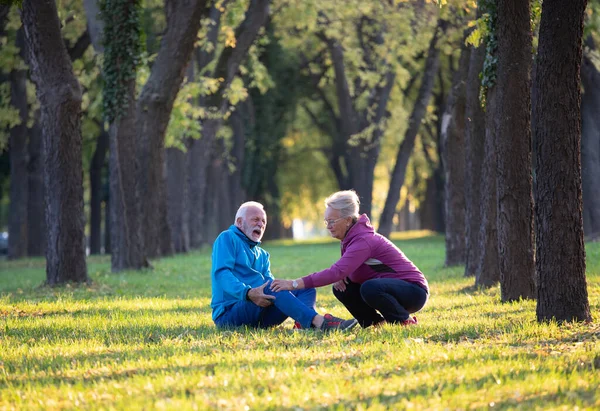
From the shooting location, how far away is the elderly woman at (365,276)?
9203 millimetres

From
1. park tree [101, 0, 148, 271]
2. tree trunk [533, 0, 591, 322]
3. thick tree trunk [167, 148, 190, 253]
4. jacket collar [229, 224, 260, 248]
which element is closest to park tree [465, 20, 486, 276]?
tree trunk [533, 0, 591, 322]

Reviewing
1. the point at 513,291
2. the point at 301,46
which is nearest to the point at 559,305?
the point at 513,291

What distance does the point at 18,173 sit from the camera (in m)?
34.0

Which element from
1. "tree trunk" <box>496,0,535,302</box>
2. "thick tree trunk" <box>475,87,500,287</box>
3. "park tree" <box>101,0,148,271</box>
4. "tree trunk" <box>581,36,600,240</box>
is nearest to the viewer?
"tree trunk" <box>496,0,535,302</box>

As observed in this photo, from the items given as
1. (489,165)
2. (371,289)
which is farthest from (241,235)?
(489,165)

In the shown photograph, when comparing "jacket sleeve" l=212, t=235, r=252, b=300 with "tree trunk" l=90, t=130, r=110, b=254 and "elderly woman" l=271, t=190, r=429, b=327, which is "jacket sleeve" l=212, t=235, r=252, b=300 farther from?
"tree trunk" l=90, t=130, r=110, b=254

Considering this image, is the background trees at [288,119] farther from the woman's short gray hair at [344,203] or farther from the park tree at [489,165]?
the woman's short gray hair at [344,203]

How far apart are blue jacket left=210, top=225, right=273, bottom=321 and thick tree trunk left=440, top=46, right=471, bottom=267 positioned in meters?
10.3

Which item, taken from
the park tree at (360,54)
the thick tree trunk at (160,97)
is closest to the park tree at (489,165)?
the thick tree trunk at (160,97)

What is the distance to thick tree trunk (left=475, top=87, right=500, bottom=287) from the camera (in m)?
13.6

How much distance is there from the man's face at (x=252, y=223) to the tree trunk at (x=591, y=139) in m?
17.2

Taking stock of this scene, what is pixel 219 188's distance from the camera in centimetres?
4591

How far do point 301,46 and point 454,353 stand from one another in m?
34.5

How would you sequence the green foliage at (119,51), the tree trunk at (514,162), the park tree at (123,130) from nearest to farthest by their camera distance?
the tree trunk at (514,162)
the green foliage at (119,51)
the park tree at (123,130)
